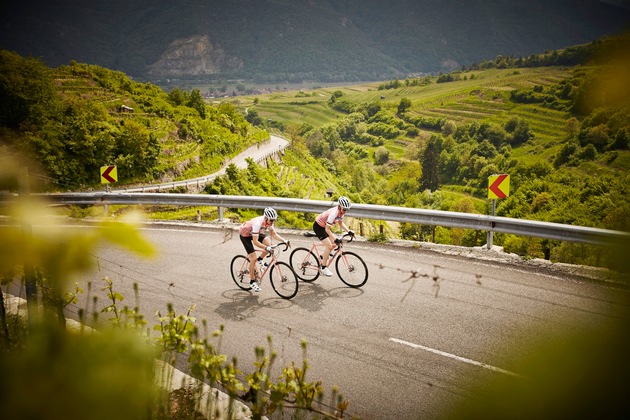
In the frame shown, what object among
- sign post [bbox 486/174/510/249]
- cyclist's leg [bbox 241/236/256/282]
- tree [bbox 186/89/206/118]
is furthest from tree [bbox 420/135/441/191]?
cyclist's leg [bbox 241/236/256/282]

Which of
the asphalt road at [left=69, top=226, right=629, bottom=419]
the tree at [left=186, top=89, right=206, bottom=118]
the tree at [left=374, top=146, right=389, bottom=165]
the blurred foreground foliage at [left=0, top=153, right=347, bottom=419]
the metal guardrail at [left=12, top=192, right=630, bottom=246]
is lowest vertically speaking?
the asphalt road at [left=69, top=226, right=629, bottom=419]

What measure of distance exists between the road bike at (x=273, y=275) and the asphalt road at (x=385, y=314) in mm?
188

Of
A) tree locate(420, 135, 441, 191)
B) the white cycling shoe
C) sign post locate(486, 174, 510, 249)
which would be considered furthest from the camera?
tree locate(420, 135, 441, 191)

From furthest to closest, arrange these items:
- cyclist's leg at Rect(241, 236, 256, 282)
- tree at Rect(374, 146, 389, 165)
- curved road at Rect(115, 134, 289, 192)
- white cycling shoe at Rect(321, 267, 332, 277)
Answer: tree at Rect(374, 146, 389, 165)
curved road at Rect(115, 134, 289, 192)
white cycling shoe at Rect(321, 267, 332, 277)
cyclist's leg at Rect(241, 236, 256, 282)

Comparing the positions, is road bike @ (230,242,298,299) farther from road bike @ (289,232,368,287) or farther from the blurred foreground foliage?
the blurred foreground foliage

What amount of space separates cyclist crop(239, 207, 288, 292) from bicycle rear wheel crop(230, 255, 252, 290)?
187 mm

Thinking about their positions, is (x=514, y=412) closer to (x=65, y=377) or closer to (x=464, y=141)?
(x=65, y=377)

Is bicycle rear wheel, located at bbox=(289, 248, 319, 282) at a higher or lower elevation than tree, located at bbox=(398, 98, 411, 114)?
lower

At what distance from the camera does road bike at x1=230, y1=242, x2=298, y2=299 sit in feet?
28.6

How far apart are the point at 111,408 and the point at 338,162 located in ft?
388

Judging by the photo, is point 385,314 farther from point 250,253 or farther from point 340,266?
point 250,253

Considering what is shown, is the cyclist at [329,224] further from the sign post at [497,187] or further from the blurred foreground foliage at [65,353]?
the blurred foreground foliage at [65,353]

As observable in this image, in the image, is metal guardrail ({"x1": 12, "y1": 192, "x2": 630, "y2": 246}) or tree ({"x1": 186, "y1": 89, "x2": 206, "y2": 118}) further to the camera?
tree ({"x1": 186, "y1": 89, "x2": 206, "y2": 118})

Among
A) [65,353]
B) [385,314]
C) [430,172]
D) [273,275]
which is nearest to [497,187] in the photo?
[385,314]
